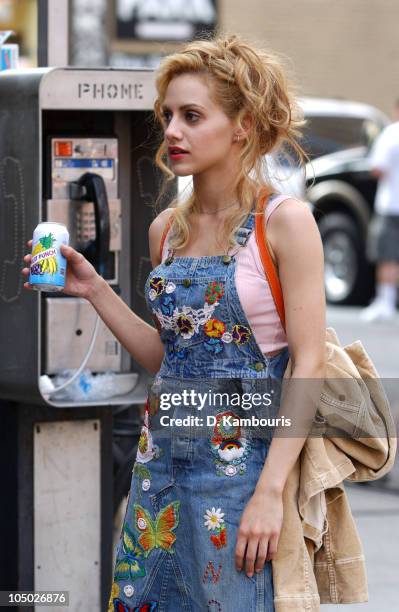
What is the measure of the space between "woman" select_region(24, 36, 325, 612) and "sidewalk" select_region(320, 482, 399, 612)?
2.29 meters

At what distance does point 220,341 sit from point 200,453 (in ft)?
0.72

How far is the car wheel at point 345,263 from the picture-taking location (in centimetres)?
1373

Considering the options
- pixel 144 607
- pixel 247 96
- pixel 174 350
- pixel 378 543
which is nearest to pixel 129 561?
pixel 144 607

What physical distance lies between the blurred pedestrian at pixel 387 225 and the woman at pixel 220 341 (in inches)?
377

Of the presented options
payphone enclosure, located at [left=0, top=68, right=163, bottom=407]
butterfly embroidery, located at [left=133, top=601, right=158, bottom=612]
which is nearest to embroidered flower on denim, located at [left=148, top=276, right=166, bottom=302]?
butterfly embroidery, located at [left=133, top=601, right=158, bottom=612]

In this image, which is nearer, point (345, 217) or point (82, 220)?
point (82, 220)

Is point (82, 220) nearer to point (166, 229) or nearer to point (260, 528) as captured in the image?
point (166, 229)

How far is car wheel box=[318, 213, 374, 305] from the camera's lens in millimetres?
13727

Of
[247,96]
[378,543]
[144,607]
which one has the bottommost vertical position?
[378,543]

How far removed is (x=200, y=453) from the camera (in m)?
2.80

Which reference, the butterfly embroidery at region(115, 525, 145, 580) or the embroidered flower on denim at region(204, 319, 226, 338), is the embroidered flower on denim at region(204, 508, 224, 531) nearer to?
the butterfly embroidery at region(115, 525, 145, 580)

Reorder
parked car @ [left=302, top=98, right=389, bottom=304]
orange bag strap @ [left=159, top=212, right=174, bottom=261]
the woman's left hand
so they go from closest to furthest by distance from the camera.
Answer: the woman's left hand
orange bag strap @ [left=159, top=212, right=174, bottom=261]
parked car @ [left=302, top=98, right=389, bottom=304]

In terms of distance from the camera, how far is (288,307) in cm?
276

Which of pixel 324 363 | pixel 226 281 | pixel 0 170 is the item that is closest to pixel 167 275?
pixel 226 281
